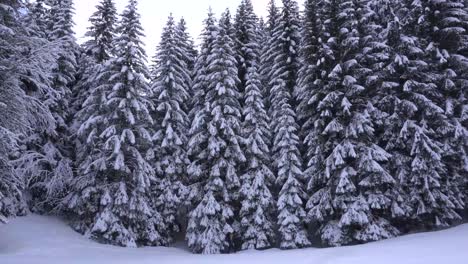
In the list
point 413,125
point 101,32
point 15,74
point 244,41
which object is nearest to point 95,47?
point 101,32

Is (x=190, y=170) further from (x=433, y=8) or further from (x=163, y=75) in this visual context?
(x=433, y=8)

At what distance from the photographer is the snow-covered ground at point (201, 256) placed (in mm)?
11398

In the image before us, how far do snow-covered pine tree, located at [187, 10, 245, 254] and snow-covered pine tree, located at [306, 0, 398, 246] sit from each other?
4999mm

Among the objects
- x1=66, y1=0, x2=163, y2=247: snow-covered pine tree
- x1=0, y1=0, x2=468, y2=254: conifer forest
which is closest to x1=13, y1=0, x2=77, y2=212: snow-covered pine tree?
x1=0, y1=0, x2=468, y2=254: conifer forest

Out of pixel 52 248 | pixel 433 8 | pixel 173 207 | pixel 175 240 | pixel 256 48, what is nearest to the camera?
pixel 52 248

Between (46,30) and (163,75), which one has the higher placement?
(46,30)

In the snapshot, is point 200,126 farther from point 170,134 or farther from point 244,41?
point 244,41

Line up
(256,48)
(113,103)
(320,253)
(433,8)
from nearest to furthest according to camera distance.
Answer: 1. (320,253)
2. (433,8)
3. (113,103)
4. (256,48)

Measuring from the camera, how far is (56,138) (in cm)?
2442

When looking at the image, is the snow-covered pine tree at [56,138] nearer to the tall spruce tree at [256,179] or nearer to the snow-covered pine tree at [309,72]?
the tall spruce tree at [256,179]

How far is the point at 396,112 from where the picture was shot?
19.6 m

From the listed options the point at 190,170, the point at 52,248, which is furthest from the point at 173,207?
the point at 52,248

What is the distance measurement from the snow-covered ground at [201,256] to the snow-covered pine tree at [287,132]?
3.83m

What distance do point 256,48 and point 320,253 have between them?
18.4 meters
